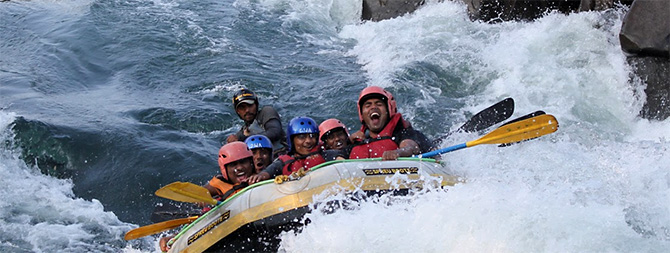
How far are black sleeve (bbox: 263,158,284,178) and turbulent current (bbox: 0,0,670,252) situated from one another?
128 centimetres

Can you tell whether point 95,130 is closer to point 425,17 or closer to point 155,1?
point 425,17

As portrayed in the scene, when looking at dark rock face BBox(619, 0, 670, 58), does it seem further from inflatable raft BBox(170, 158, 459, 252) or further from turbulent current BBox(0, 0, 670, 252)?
inflatable raft BBox(170, 158, 459, 252)

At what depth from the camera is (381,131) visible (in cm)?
723

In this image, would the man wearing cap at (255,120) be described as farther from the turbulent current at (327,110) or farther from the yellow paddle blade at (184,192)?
the yellow paddle blade at (184,192)

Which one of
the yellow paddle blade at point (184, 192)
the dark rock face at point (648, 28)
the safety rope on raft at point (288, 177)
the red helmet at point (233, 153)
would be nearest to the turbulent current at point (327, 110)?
the safety rope on raft at point (288, 177)

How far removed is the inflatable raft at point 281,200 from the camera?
5.57 m

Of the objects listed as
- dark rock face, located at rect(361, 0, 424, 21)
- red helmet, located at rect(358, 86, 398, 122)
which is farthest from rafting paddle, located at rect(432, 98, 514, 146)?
dark rock face, located at rect(361, 0, 424, 21)

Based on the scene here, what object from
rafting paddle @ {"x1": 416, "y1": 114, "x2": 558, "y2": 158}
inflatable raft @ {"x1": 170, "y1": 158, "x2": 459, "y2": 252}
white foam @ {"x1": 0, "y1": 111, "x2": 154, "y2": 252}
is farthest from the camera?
white foam @ {"x1": 0, "y1": 111, "x2": 154, "y2": 252}

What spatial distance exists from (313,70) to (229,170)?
6.46 metres

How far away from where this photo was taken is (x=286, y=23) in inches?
632

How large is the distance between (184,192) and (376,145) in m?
1.91

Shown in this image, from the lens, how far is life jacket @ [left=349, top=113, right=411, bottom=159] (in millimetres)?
7000

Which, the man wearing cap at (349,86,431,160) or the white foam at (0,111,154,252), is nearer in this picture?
the man wearing cap at (349,86,431,160)

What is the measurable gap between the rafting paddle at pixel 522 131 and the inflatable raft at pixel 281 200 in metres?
0.92
